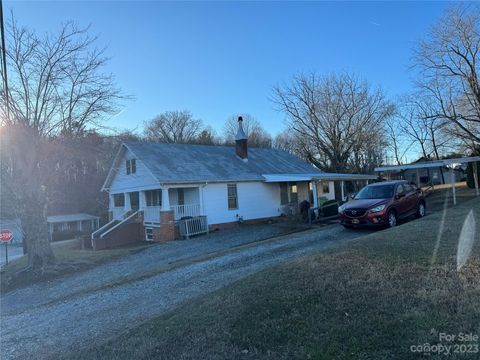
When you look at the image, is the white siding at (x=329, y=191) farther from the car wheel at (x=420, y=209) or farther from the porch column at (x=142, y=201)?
the porch column at (x=142, y=201)

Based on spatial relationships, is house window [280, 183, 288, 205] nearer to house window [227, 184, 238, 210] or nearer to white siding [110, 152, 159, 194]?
house window [227, 184, 238, 210]

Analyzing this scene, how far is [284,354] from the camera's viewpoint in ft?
13.7

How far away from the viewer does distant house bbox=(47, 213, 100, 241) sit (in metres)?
47.7

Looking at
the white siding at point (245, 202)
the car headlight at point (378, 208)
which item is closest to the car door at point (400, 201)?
the car headlight at point (378, 208)

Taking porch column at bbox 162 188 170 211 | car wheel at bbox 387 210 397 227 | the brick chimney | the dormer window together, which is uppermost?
the brick chimney

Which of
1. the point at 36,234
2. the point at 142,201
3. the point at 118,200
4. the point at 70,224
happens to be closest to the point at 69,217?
the point at 70,224

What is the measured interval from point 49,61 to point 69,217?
1523 inches

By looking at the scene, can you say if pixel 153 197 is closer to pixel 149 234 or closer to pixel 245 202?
pixel 149 234

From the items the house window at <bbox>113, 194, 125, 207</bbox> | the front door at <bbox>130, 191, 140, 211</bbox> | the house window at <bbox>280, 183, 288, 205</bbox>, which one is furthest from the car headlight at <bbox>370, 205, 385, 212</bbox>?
the house window at <bbox>113, 194, 125, 207</bbox>

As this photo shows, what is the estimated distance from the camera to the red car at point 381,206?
13984 mm

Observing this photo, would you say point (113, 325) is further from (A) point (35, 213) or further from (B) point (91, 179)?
(B) point (91, 179)

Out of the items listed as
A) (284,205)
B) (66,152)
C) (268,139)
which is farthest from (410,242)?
(268,139)

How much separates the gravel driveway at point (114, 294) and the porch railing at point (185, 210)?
4.54m

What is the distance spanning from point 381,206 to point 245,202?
10.9 m
